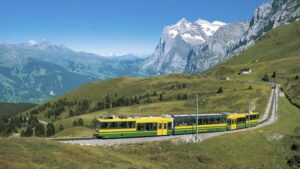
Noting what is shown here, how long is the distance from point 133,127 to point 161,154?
12030mm

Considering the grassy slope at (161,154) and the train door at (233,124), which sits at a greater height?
the train door at (233,124)

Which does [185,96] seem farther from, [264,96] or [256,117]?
[256,117]

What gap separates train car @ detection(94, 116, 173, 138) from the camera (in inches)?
2751

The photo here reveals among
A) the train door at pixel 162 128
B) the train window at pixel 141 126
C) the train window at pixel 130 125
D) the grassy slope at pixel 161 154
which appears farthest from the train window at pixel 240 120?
the train window at pixel 130 125

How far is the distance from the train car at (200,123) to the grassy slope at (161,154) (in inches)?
280

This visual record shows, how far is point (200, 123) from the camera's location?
83688mm

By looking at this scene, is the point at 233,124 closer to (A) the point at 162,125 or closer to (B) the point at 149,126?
(A) the point at 162,125

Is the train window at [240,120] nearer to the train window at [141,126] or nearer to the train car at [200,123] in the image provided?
the train car at [200,123]

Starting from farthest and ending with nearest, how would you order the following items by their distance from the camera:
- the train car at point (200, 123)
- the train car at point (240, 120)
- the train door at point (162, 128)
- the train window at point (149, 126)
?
the train car at point (240, 120) → the train car at point (200, 123) → the train door at point (162, 128) → the train window at point (149, 126)

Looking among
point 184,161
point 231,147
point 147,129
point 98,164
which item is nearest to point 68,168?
point 98,164

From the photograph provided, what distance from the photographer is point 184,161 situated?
197 ft

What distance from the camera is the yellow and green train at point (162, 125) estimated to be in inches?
2768

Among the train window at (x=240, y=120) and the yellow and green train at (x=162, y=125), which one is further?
the train window at (x=240, y=120)

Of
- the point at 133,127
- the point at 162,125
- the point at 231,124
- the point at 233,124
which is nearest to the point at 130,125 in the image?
the point at 133,127
